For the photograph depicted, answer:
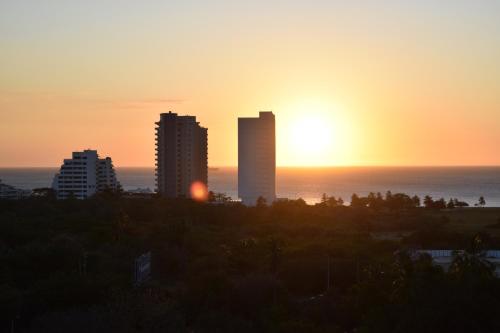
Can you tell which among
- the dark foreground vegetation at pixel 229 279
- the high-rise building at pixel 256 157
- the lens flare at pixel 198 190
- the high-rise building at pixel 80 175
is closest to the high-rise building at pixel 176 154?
the lens flare at pixel 198 190

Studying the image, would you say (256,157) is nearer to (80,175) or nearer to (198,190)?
(198,190)

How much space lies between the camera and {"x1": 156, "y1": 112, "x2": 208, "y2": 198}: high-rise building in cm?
8800

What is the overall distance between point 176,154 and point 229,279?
64518 mm

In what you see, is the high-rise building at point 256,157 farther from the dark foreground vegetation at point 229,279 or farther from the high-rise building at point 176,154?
the dark foreground vegetation at point 229,279

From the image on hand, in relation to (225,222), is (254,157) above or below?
above

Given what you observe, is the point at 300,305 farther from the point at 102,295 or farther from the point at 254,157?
the point at 254,157

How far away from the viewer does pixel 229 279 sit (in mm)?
Result: 24734

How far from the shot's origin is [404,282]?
64.3ft

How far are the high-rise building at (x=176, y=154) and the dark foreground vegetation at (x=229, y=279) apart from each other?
3684cm

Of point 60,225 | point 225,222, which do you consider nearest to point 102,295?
point 60,225

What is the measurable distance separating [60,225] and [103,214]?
5.65 m

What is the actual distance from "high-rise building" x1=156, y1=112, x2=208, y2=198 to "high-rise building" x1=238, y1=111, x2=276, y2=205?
43.6ft

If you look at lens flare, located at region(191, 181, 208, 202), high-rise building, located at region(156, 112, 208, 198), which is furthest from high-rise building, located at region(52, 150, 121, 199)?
lens flare, located at region(191, 181, 208, 202)

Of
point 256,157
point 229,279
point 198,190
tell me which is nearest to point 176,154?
point 198,190
